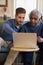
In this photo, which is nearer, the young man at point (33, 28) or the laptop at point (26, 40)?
the laptop at point (26, 40)

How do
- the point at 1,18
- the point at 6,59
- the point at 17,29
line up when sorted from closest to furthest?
the point at 6,59, the point at 17,29, the point at 1,18

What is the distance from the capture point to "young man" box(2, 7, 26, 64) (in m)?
3.05

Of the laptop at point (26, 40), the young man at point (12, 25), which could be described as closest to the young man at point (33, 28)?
the young man at point (12, 25)

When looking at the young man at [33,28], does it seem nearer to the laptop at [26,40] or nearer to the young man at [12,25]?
the young man at [12,25]

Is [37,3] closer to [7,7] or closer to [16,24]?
[7,7]

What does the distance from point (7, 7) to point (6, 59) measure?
6.51 feet

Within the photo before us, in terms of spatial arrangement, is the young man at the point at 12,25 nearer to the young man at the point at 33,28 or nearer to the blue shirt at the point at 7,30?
the blue shirt at the point at 7,30

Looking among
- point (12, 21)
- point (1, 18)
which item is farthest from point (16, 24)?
point (1, 18)

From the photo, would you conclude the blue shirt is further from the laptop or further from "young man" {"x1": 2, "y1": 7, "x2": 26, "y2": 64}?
the laptop

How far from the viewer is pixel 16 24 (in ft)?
10.6

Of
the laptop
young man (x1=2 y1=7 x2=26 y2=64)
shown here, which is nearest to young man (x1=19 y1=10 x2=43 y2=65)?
young man (x1=2 y1=7 x2=26 y2=64)

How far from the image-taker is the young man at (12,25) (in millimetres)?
3054

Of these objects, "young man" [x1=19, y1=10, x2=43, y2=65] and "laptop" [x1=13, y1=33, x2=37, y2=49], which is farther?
"young man" [x1=19, y1=10, x2=43, y2=65]

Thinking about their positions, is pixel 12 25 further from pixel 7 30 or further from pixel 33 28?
pixel 33 28
